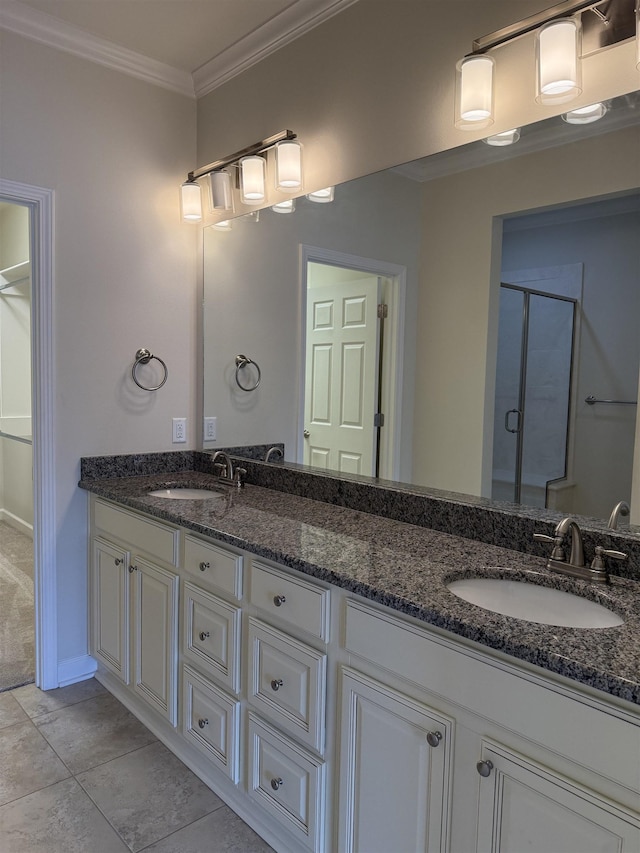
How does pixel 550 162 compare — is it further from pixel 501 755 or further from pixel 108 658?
pixel 108 658

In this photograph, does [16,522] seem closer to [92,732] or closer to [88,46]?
[92,732]

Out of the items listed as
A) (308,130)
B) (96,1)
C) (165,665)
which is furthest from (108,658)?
(96,1)

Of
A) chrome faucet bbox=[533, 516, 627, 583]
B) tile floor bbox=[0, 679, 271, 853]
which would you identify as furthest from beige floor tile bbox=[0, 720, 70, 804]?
chrome faucet bbox=[533, 516, 627, 583]

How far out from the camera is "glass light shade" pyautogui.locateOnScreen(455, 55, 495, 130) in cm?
157

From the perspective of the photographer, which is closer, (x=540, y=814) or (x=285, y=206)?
(x=540, y=814)

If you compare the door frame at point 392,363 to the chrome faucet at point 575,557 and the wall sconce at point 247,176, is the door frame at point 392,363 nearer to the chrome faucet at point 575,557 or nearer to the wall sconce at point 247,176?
the wall sconce at point 247,176

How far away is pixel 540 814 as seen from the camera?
40.3 inches

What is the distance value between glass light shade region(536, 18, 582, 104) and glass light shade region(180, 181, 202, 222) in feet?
5.16

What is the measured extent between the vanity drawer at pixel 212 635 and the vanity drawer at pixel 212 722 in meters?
0.05

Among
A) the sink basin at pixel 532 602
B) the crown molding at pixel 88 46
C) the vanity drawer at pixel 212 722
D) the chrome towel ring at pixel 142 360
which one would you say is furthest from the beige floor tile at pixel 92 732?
the crown molding at pixel 88 46

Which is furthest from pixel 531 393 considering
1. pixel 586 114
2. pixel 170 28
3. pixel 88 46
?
pixel 88 46

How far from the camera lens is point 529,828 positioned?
1.04 m

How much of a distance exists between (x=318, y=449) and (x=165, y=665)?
0.93m

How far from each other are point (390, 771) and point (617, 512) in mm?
806
